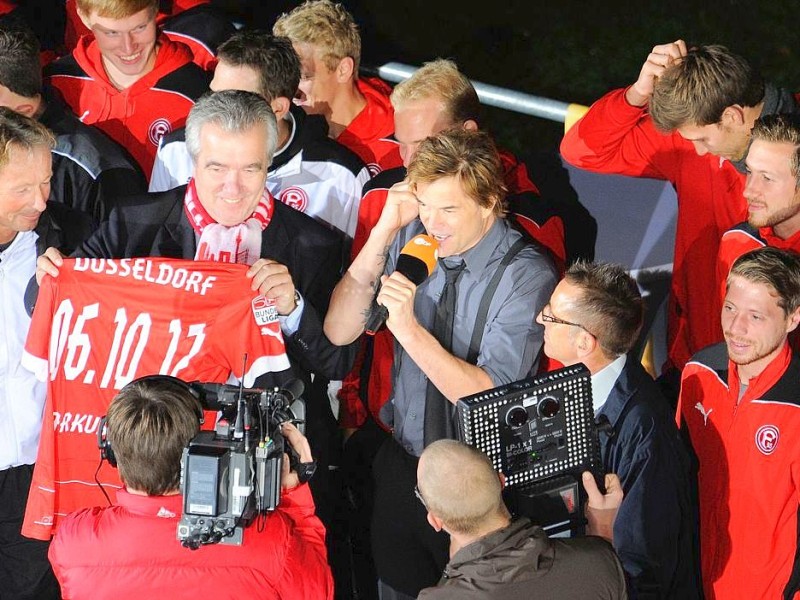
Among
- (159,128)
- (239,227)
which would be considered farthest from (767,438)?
(159,128)

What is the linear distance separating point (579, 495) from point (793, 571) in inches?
38.9

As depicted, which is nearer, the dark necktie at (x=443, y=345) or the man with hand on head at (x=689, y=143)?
the dark necktie at (x=443, y=345)

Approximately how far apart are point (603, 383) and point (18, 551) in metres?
2.37

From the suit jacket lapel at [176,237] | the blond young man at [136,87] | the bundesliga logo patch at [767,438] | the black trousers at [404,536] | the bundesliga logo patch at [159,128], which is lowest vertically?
the black trousers at [404,536]

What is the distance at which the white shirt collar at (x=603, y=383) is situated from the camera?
4180mm

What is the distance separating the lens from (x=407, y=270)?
418 cm

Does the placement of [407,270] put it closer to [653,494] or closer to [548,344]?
[548,344]

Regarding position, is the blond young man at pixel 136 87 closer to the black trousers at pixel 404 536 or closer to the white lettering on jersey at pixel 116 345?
the white lettering on jersey at pixel 116 345

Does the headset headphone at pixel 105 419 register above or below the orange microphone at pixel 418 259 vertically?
below

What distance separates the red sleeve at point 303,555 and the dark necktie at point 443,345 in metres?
0.69

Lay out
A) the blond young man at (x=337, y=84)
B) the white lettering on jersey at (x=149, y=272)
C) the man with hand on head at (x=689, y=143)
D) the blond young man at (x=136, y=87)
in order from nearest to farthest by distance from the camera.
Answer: the white lettering on jersey at (x=149, y=272)
the man with hand on head at (x=689, y=143)
the blond young man at (x=136, y=87)
the blond young man at (x=337, y=84)

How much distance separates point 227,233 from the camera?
461cm

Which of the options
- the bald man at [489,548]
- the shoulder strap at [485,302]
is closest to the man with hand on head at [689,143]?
the shoulder strap at [485,302]

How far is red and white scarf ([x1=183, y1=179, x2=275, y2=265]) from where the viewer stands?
181 inches
